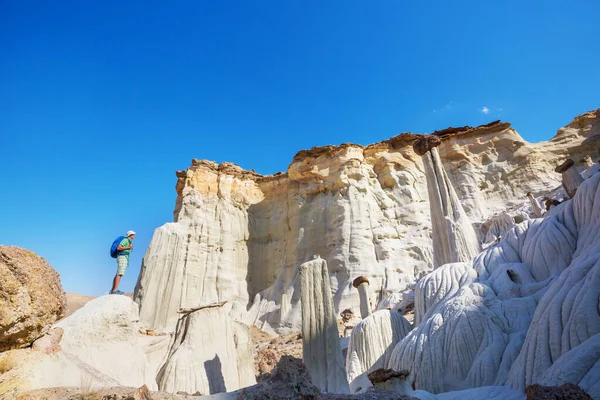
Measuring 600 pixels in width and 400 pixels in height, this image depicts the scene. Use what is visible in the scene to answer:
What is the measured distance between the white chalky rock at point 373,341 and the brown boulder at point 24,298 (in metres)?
6.70

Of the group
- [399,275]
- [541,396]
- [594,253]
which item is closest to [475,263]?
[594,253]

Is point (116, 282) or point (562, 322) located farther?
point (116, 282)

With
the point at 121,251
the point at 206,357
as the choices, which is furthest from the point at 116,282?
the point at 206,357

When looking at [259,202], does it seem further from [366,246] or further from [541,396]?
[541,396]

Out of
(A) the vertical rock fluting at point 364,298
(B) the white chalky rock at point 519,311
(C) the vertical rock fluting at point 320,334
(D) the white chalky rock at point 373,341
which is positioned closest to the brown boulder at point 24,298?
(C) the vertical rock fluting at point 320,334

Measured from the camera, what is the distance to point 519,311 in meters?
6.41

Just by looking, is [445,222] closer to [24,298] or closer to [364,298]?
[364,298]

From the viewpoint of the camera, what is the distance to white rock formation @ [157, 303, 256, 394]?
7188 mm

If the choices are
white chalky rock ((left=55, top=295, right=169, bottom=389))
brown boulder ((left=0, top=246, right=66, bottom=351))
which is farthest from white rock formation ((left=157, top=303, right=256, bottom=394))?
brown boulder ((left=0, top=246, right=66, bottom=351))

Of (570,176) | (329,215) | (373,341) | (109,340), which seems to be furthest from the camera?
(329,215)

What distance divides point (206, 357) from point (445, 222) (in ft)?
26.6

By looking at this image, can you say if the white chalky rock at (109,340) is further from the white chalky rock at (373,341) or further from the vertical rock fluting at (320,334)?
the white chalky rock at (373,341)

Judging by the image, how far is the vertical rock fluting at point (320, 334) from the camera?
5988 mm

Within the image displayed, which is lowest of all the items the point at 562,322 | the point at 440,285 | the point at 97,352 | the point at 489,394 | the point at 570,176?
the point at 489,394
